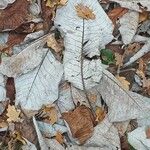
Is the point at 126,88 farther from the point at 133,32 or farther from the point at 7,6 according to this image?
the point at 7,6

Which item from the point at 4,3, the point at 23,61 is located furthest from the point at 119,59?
the point at 4,3

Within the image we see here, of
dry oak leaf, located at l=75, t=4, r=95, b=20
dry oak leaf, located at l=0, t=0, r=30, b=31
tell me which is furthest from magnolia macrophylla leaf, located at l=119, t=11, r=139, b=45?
dry oak leaf, located at l=0, t=0, r=30, b=31

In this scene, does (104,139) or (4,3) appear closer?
(104,139)

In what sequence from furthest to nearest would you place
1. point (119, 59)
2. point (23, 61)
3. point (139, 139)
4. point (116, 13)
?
point (116, 13)
point (119, 59)
point (23, 61)
point (139, 139)

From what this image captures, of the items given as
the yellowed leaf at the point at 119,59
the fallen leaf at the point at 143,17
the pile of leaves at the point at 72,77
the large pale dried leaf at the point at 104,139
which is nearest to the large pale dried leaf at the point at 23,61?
the pile of leaves at the point at 72,77

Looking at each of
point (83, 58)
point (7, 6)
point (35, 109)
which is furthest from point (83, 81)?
point (7, 6)

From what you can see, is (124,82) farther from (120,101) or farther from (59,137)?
(59,137)

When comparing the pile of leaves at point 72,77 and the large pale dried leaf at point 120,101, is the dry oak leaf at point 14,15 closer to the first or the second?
the pile of leaves at point 72,77
